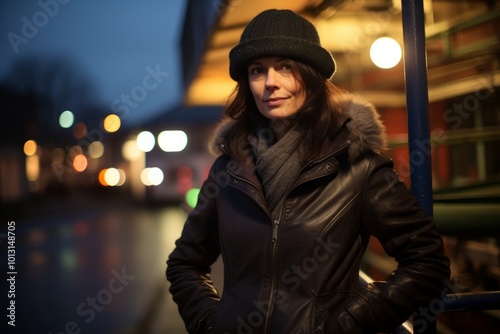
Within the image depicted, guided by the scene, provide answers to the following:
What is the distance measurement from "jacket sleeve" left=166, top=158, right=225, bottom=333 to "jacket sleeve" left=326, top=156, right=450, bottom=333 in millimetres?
630

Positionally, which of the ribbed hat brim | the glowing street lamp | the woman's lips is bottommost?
the woman's lips

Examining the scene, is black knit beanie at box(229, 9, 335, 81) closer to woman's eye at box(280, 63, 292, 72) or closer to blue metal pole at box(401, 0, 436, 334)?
woman's eye at box(280, 63, 292, 72)

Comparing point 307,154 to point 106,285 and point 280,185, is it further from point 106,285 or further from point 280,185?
point 106,285

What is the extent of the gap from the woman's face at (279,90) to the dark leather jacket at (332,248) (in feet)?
0.66

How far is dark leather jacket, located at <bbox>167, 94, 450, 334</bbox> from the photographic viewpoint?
5.37 ft

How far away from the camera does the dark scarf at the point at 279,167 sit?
1.81 meters

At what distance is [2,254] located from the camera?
12.6 m

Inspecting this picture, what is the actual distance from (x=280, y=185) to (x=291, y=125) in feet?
0.87

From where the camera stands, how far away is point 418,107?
6.19 feet

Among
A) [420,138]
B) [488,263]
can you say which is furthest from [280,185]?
[488,263]

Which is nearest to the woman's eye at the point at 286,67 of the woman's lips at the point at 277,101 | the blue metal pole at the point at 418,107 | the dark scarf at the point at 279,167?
the woman's lips at the point at 277,101

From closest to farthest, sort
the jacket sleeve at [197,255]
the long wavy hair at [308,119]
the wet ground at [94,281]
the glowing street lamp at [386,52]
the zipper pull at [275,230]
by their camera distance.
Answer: the zipper pull at [275,230]
the long wavy hair at [308,119]
the jacket sleeve at [197,255]
the glowing street lamp at [386,52]
the wet ground at [94,281]

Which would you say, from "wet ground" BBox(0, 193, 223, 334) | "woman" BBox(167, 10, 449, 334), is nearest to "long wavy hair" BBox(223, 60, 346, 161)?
"woman" BBox(167, 10, 449, 334)

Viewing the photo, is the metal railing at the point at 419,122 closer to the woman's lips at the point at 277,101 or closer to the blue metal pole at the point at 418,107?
the blue metal pole at the point at 418,107
